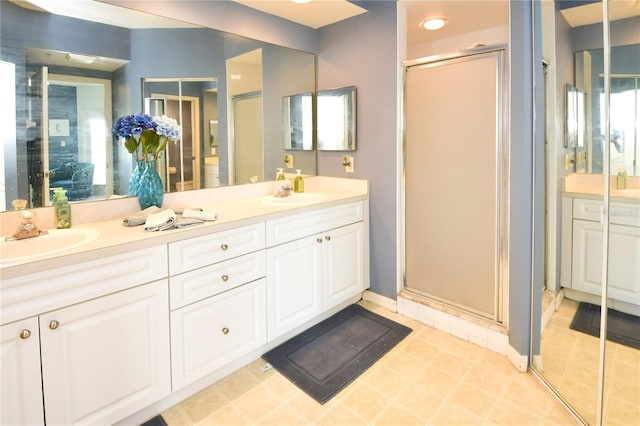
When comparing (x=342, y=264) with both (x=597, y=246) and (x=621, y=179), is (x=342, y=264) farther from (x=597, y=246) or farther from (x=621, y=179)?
(x=621, y=179)

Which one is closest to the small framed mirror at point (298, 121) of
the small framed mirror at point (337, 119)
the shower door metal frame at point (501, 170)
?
the small framed mirror at point (337, 119)

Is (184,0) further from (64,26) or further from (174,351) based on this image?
(174,351)

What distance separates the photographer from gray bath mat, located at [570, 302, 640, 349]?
1.38 meters

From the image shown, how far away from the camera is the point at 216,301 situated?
182 centimetres

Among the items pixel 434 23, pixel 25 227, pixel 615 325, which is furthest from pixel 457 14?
pixel 25 227

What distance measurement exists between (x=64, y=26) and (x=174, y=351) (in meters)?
1.58

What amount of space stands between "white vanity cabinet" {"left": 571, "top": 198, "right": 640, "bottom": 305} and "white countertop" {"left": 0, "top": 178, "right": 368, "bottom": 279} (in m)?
1.38

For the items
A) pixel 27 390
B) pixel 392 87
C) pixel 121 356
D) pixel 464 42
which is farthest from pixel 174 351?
pixel 464 42

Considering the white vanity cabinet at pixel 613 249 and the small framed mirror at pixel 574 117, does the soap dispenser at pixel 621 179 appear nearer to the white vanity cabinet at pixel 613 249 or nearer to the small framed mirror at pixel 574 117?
the white vanity cabinet at pixel 613 249

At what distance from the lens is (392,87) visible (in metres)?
2.60

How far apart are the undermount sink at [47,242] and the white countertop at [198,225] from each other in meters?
0.05

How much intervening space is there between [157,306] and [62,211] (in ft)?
2.10

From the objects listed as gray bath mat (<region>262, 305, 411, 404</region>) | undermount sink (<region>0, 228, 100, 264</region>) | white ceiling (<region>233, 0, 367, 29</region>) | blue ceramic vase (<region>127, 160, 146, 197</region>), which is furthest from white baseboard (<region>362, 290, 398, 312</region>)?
white ceiling (<region>233, 0, 367, 29</region>)

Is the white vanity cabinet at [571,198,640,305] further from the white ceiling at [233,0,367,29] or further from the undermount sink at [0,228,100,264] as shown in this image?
the undermount sink at [0,228,100,264]
